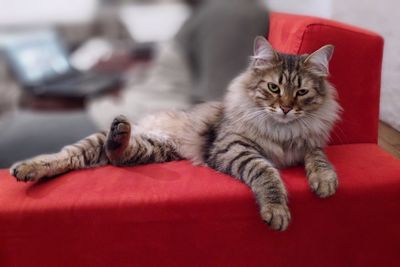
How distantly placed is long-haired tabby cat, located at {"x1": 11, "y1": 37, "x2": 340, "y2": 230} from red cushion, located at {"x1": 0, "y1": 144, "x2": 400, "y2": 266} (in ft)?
0.18

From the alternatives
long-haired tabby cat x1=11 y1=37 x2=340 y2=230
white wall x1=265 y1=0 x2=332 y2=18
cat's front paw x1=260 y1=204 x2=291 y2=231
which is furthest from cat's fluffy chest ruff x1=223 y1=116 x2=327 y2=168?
white wall x1=265 y1=0 x2=332 y2=18

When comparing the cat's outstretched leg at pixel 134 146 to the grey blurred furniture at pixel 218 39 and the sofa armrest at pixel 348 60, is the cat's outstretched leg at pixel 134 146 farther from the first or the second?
the sofa armrest at pixel 348 60

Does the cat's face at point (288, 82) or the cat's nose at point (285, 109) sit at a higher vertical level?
the cat's face at point (288, 82)

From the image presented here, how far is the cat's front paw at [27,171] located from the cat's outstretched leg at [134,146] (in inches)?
7.7

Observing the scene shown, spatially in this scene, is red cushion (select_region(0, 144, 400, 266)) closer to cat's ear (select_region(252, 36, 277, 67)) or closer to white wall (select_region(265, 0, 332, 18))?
cat's ear (select_region(252, 36, 277, 67))

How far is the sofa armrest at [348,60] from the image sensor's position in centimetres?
121

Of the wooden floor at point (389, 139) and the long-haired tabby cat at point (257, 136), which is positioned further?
the wooden floor at point (389, 139)

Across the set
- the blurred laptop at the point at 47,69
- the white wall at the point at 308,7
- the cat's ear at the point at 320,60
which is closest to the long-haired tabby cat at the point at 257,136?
the cat's ear at the point at 320,60

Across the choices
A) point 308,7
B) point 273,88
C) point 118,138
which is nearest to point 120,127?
point 118,138

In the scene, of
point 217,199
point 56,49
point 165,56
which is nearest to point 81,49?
point 56,49

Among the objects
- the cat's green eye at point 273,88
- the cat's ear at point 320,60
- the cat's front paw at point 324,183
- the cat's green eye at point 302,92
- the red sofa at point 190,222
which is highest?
the cat's ear at point 320,60

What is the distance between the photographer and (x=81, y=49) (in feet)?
2.40

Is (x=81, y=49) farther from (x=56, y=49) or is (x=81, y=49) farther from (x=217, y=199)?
(x=217, y=199)

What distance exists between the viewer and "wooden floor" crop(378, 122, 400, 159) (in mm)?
1427
